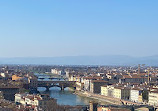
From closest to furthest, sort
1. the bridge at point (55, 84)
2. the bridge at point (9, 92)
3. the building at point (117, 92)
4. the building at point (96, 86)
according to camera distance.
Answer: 1. the bridge at point (9, 92)
2. the building at point (117, 92)
3. the building at point (96, 86)
4. the bridge at point (55, 84)

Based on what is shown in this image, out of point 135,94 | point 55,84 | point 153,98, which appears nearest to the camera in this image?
point 153,98

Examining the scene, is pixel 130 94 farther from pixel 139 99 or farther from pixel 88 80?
pixel 88 80

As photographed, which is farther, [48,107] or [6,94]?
[6,94]

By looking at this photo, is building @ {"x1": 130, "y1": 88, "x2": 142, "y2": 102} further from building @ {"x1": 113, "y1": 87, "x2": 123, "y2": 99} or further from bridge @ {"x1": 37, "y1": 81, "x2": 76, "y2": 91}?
bridge @ {"x1": 37, "y1": 81, "x2": 76, "y2": 91}

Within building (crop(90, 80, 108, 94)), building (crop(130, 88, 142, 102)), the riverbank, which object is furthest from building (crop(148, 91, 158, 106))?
building (crop(90, 80, 108, 94))

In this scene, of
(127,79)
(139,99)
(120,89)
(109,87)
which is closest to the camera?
(139,99)

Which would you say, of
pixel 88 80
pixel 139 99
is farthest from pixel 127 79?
pixel 139 99

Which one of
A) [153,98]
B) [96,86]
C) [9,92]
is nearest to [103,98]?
[153,98]

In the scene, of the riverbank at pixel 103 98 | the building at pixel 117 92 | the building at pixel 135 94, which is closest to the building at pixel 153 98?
the building at pixel 135 94

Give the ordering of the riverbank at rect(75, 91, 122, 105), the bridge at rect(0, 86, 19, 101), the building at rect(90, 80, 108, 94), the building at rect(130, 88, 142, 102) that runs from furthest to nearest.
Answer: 1. the building at rect(90, 80, 108, 94)
2. the building at rect(130, 88, 142, 102)
3. the riverbank at rect(75, 91, 122, 105)
4. the bridge at rect(0, 86, 19, 101)

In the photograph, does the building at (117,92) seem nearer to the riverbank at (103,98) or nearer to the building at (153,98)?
the riverbank at (103,98)

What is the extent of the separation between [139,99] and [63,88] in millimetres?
19479

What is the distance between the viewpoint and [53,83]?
59625mm

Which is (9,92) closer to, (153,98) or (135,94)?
(135,94)
